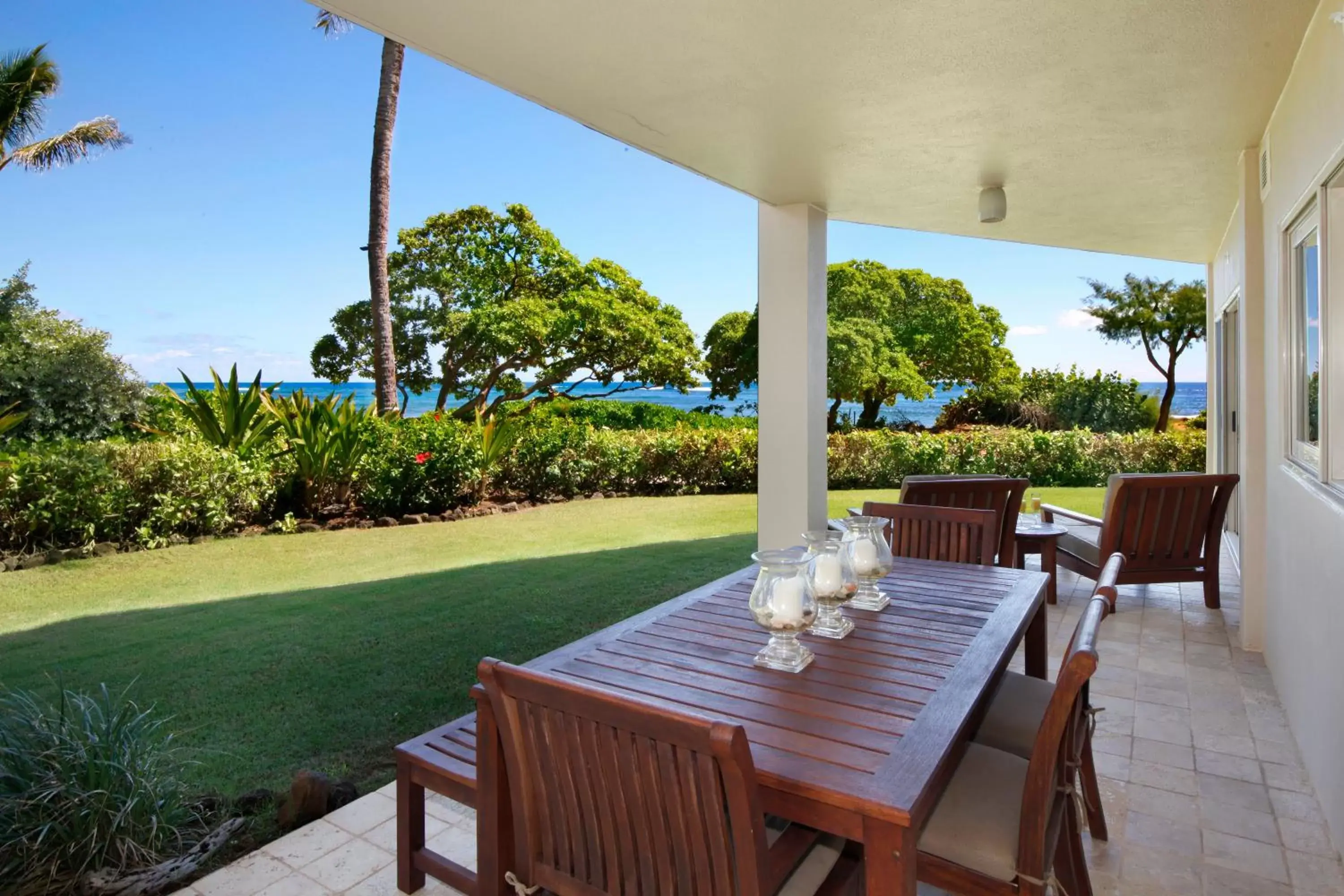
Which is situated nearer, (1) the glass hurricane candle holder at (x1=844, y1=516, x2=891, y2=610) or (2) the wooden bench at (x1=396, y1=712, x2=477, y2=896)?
(2) the wooden bench at (x1=396, y1=712, x2=477, y2=896)

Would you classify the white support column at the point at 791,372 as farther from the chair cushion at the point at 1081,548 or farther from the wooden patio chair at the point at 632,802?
the wooden patio chair at the point at 632,802

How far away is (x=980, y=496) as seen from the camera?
4445 millimetres

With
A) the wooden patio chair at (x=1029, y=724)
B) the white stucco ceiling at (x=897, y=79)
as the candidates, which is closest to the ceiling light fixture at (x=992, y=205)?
the white stucco ceiling at (x=897, y=79)

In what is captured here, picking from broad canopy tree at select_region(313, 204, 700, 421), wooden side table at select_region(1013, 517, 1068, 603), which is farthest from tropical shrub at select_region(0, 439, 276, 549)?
wooden side table at select_region(1013, 517, 1068, 603)

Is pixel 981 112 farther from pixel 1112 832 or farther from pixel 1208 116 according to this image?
pixel 1112 832

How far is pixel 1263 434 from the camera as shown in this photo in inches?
140

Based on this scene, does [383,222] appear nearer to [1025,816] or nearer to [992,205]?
[992,205]

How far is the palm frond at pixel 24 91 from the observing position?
3.91m

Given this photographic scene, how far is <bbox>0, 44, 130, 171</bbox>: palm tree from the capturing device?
12.8 feet

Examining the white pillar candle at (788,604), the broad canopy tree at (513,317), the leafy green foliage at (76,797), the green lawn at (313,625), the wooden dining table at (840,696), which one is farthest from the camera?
the broad canopy tree at (513,317)

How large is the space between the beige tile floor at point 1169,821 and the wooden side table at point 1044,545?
1.29 metres

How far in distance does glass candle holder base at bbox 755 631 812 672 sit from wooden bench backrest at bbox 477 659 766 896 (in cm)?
46

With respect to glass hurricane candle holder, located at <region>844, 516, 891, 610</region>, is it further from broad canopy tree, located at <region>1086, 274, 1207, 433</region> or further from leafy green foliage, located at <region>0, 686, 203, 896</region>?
broad canopy tree, located at <region>1086, 274, 1207, 433</region>

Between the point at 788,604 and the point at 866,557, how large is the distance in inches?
22.3
